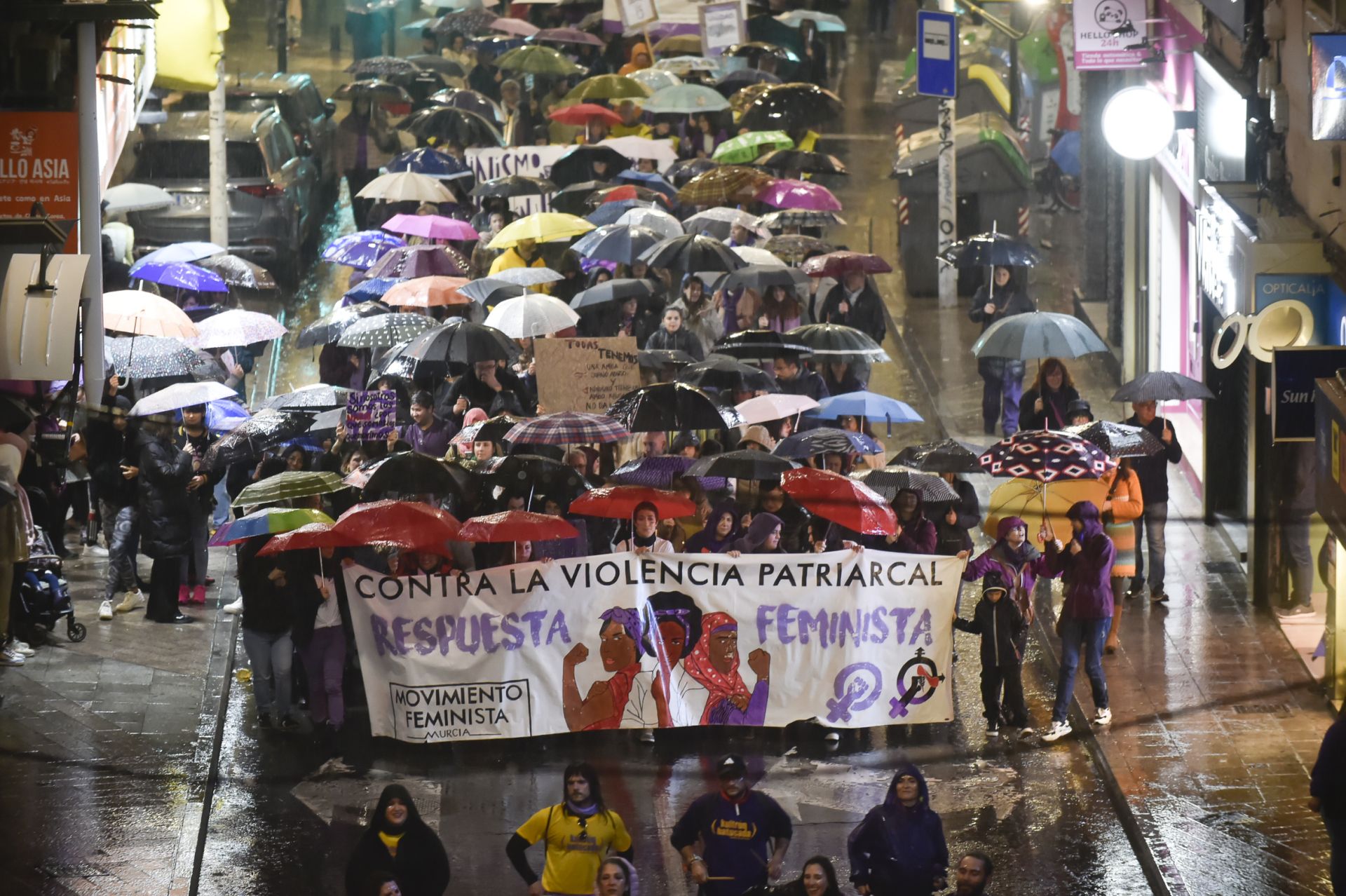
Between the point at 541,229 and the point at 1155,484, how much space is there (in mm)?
7903

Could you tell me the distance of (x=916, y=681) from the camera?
14.0 meters

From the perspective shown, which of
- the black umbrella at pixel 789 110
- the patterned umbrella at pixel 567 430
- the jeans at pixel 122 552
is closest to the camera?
the patterned umbrella at pixel 567 430

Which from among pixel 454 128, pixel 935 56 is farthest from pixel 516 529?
pixel 454 128

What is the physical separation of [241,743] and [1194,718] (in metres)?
6.13

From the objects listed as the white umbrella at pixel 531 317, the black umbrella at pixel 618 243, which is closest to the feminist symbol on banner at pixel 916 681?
the white umbrella at pixel 531 317

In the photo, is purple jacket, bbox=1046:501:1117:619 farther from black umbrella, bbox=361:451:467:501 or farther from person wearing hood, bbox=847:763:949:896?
black umbrella, bbox=361:451:467:501

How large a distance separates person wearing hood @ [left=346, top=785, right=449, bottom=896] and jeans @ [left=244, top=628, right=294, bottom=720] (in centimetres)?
356

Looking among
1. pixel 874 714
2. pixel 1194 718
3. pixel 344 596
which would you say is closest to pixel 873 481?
pixel 874 714

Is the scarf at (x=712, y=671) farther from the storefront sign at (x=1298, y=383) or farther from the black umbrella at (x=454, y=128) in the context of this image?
the black umbrella at (x=454, y=128)

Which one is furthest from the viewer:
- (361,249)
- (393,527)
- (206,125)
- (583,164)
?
(583,164)

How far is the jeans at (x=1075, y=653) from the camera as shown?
1396 centimetres

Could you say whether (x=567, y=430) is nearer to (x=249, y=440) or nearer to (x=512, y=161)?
(x=249, y=440)

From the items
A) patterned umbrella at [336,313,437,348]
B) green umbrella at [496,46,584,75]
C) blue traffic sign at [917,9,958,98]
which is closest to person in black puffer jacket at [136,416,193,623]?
patterned umbrella at [336,313,437,348]

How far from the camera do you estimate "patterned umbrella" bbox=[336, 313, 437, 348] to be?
734 inches
